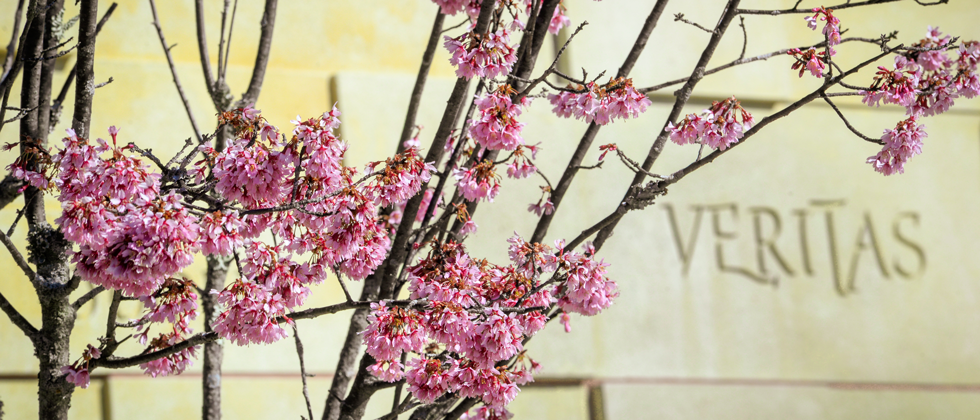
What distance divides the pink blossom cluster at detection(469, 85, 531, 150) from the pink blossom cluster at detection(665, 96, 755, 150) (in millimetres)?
500

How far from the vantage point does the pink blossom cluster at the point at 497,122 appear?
1895 mm

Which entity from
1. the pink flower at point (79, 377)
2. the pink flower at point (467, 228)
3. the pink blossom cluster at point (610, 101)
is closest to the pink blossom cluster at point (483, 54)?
the pink blossom cluster at point (610, 101)

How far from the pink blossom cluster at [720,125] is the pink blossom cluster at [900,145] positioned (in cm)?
37

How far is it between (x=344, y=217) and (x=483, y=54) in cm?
51

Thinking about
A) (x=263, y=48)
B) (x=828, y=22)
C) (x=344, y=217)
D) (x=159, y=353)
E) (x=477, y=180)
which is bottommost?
(x=159, y=353)

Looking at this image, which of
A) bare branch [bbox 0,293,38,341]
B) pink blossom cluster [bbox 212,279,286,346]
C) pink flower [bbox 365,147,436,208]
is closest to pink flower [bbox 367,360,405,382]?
pink blossom cluster [bbox 212,279,286,346]

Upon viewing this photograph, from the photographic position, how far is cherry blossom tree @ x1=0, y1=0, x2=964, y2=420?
1.61 m

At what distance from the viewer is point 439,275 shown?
6.51 feet

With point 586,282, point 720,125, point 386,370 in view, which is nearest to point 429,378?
point 386,370

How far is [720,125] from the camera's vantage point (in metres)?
2.08

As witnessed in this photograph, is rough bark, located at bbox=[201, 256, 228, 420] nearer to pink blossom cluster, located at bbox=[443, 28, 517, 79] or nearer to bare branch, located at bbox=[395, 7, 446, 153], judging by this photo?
bare branch, located at bbox=[395, 7, 446, 153]

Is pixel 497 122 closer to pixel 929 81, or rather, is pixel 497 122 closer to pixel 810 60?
pixel 810 60

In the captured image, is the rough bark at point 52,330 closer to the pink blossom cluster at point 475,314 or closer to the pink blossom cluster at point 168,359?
the pink blossom cluster at point 168,359

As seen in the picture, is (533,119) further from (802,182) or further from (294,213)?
(294,213)
